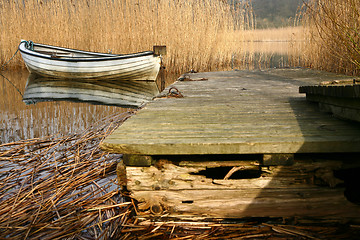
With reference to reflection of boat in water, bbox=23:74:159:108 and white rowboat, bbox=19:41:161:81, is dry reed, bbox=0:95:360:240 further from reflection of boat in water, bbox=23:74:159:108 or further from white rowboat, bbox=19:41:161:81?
white rowboat, bbox=19:41:161:81

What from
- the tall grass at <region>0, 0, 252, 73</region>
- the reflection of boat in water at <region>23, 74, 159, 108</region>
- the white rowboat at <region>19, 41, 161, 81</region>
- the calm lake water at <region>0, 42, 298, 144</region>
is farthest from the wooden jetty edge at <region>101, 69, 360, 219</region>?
the tall grass at <region>0, 0, 252, 73</region>

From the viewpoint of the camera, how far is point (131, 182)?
5.90 ft

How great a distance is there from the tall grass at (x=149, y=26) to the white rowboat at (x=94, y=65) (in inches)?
39.8

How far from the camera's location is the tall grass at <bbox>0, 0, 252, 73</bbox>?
975cm

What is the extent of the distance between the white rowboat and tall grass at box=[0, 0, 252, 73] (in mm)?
1011

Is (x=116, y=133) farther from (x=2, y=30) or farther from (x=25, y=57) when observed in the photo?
(x=2, y=30)

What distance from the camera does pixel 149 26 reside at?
10.1 metres

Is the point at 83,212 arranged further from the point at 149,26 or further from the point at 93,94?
the point at 149,26

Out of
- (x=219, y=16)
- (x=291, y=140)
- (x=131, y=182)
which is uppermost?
(x=219, y=16)

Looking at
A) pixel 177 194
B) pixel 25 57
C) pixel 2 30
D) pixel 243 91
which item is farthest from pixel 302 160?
pixel 2 30

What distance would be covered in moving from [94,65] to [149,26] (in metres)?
2.27

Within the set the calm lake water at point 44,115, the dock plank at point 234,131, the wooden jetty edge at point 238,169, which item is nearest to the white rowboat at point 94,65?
the calm lake water at point 44,115

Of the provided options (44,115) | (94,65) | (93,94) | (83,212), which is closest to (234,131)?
(83,212)

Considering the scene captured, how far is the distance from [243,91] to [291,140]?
2176 millimetres
